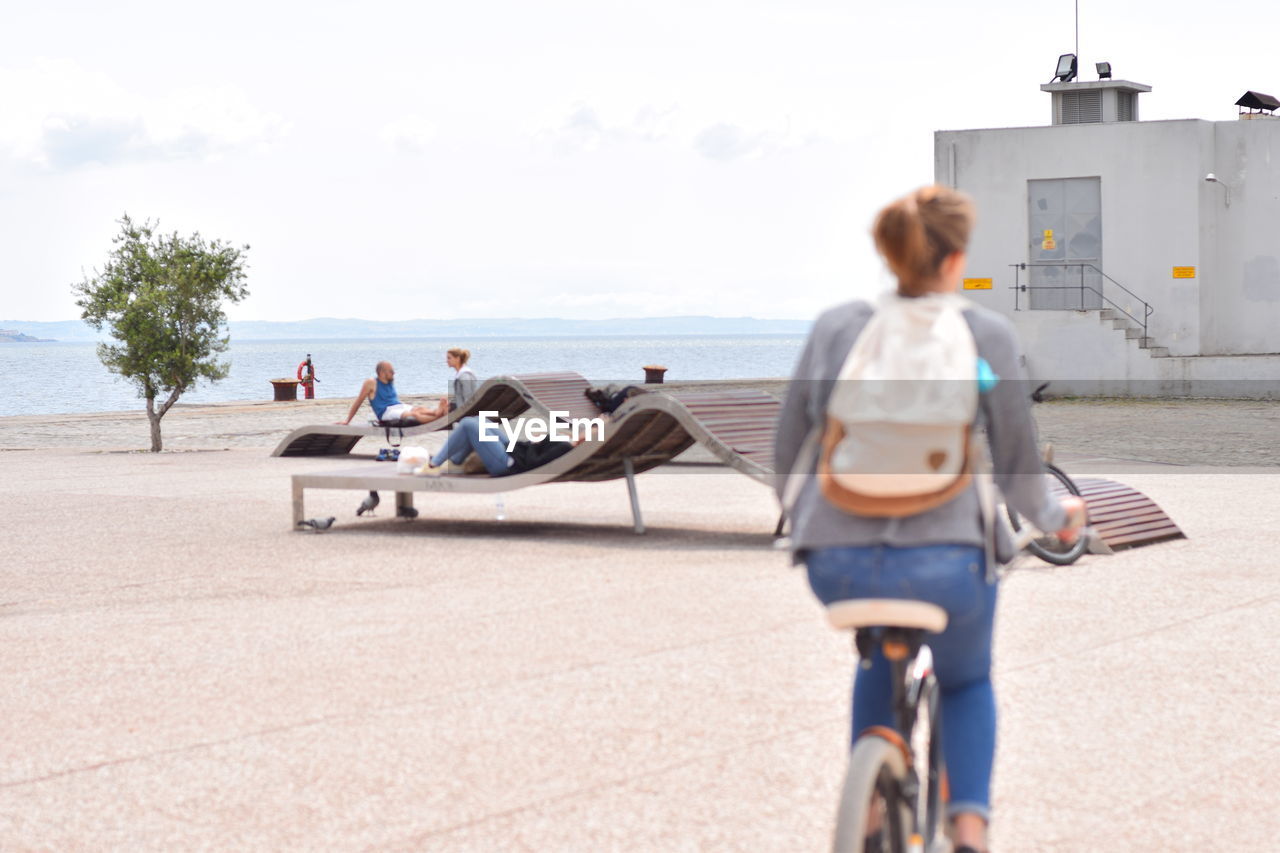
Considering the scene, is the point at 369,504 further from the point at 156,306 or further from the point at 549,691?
the point at 156,306

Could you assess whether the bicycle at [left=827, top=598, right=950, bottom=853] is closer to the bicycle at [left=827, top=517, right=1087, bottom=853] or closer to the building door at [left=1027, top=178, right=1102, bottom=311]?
the bicycle at [left=827, top=517, right=1087, bottom=853]

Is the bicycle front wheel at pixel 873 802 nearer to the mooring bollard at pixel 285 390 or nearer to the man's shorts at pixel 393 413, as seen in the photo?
the man's shorts at pixel 393 413

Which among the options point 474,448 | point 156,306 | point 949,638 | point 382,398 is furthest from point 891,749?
point 156,306

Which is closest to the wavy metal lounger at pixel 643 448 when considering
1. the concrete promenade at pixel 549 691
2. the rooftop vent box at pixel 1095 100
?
the concrete promenade at pixel 549 691

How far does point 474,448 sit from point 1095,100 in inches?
1108

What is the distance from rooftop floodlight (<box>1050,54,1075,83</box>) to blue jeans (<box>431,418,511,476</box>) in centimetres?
2822

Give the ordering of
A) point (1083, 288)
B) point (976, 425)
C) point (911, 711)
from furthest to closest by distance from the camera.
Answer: point (1083, 288), point (911, 711), point (976, 425)

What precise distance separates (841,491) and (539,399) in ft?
52.5

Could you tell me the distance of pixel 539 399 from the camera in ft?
62.9

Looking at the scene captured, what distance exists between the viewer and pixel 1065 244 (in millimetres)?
33656

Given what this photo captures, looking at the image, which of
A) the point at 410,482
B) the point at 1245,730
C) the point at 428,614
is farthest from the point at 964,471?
the point at 410,482

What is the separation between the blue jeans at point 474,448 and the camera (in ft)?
38.7

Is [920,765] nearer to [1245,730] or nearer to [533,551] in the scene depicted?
[1245,730]

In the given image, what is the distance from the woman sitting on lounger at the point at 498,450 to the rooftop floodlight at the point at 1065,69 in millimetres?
28093
